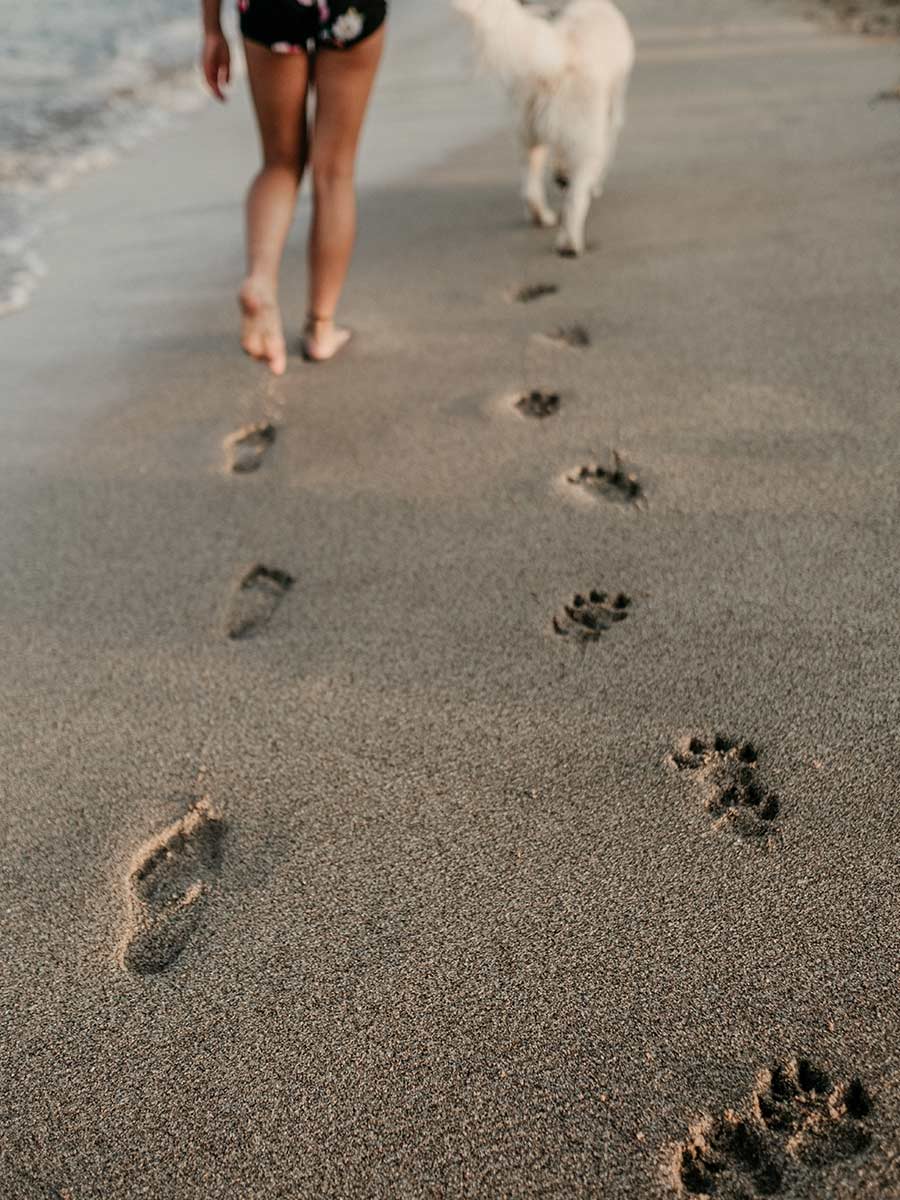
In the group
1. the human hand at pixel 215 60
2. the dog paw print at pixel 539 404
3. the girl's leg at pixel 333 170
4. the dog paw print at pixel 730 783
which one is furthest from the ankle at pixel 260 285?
the dog paw print at pixel 730 783

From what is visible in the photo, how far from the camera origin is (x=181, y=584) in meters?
2.65

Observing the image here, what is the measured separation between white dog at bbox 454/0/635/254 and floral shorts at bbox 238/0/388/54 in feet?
2.71

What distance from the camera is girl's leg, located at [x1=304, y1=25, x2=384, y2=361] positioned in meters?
2.98

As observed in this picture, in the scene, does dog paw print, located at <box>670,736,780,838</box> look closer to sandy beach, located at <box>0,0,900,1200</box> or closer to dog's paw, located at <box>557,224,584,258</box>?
sandy beach, located at <box>0,0,900,1200</box>

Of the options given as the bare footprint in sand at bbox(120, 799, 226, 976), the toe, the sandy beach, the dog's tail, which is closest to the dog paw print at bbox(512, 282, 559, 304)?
the sandy beach

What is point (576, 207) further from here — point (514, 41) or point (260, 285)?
point (260, 285)

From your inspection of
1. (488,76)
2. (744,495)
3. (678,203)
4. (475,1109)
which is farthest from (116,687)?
(678,203)

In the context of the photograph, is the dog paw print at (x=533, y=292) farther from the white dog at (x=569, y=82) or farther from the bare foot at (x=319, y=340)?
the bare foot at (x=319, y=340)

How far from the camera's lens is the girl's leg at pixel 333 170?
9.78ft

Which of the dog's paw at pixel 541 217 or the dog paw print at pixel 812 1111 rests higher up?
the dog's paw at pixel 541 217

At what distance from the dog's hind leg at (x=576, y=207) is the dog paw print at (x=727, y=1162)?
11.1ft

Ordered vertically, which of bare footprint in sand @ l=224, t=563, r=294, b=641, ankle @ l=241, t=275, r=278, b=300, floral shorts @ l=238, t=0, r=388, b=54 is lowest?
bare footprint in sand @ l=224, t=563, r=294, b=641

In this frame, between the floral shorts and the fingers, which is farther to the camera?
the fingers

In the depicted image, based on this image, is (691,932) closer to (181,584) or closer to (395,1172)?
(395,1172)
